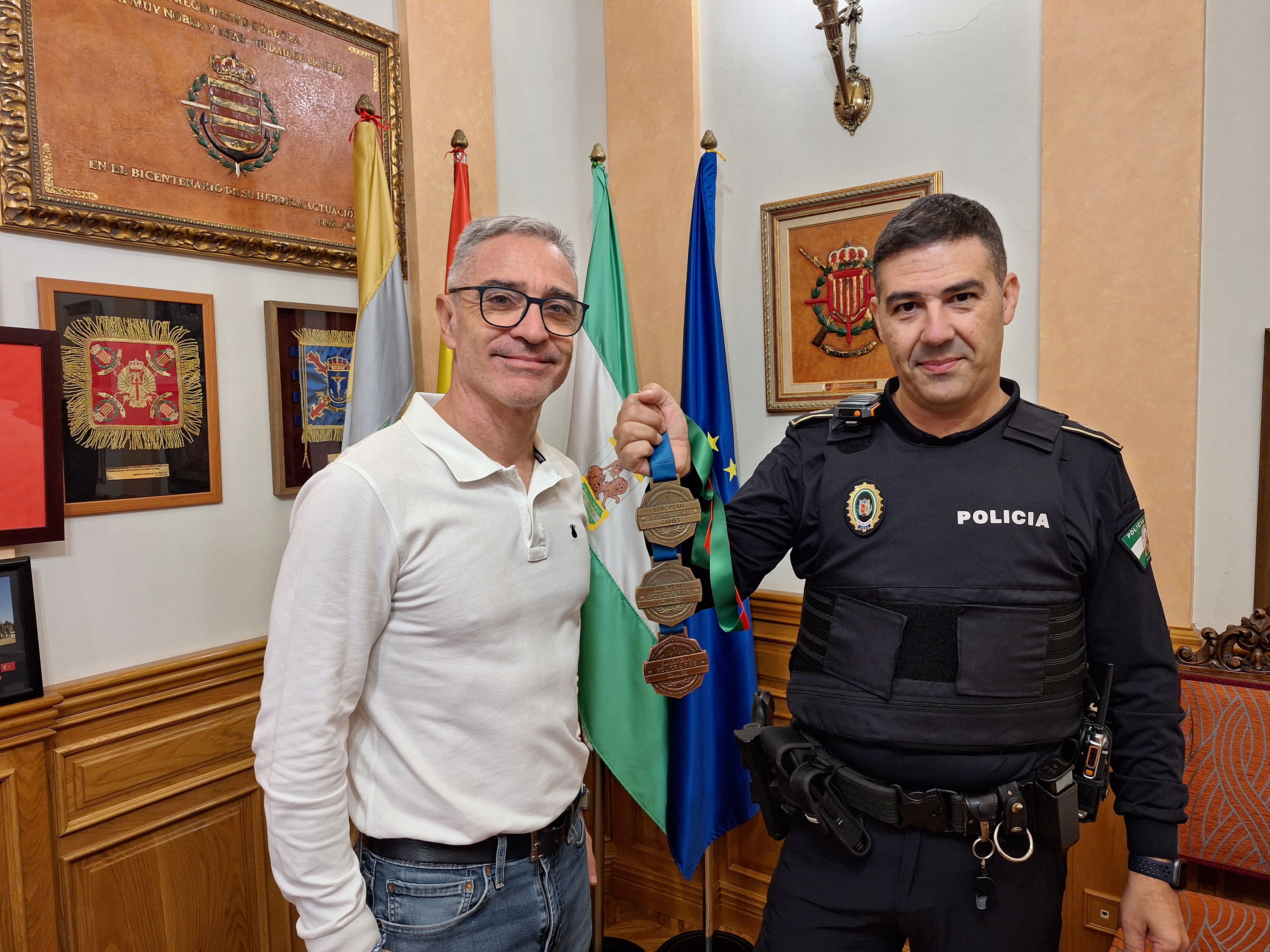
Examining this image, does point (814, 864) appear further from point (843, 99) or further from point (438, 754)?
point (843, 99)

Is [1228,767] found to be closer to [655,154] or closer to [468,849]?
[468,849]

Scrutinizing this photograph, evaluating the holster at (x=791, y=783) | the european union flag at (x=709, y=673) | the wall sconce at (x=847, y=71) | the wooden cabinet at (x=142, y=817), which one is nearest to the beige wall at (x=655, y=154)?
the european union flag at (x=709, y=673)

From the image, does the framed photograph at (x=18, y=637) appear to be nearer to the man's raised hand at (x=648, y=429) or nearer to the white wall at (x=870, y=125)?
the man's raised hand at (x=648, y=429)

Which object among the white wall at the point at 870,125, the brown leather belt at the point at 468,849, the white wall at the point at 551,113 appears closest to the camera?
the brown leather belt at the point at 468,849

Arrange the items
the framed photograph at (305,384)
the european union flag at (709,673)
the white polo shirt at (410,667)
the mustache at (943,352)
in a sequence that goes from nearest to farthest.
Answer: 1. the white polo shirt at (410,667)
2. the mustache at (943,352)
3. the framed photograph at (305,384)
4. the european union flag at (709,673)

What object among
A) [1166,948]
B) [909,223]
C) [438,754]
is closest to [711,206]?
[909,223]

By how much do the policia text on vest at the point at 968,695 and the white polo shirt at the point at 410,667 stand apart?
1.51 ft

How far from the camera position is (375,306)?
2047mm

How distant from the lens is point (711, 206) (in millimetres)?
2406

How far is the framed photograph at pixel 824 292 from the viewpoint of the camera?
7.66 ft

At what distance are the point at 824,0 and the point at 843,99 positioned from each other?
0.90ft

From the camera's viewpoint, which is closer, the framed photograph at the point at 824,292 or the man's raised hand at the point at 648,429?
the man's raised hand at the point at 648,429

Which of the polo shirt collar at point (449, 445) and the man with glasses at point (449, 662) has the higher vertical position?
the polo shirt collar at point (449, 445)

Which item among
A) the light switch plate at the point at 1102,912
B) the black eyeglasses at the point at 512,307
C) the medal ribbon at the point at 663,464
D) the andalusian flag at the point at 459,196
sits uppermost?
the andalusian flag at the point at 459,196
